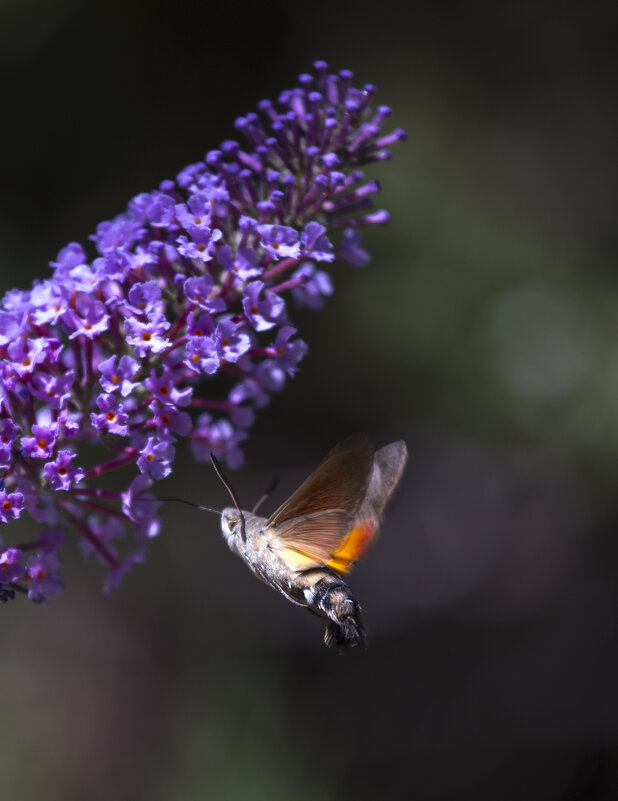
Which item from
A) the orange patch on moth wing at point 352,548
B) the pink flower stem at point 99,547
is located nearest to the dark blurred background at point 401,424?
the pink flower stem at point 99,547

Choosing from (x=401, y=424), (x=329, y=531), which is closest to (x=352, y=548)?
(x=329, y=531)

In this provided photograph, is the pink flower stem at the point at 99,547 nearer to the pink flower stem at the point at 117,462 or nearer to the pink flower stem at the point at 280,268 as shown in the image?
the pink flower stem at the point at 117,462

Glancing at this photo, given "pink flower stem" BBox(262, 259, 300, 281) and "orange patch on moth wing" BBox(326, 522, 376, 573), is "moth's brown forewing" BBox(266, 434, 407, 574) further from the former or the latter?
"pink flower stem" BBox(262, 259, 300, 281)

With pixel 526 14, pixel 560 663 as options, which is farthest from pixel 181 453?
pixel 526 14

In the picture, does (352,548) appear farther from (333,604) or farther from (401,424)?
(401,424)

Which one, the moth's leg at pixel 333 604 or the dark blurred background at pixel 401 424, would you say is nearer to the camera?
the moth's leg at pixel 333 604

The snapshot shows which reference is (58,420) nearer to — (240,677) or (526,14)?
(240,677)
